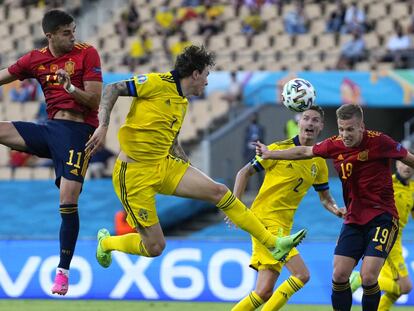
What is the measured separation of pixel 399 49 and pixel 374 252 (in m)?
12.9

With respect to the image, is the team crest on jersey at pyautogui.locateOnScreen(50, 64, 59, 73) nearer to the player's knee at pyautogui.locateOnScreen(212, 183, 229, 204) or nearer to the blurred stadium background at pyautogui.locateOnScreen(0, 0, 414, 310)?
the player's knee at pyautogui.locateOnScreen(212, 183, 229, 204)

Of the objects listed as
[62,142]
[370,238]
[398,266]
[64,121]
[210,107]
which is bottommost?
[210,107]

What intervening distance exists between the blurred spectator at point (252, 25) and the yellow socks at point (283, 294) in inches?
555

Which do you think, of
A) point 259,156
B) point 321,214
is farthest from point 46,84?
point 321,214

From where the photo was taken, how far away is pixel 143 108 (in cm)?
1032

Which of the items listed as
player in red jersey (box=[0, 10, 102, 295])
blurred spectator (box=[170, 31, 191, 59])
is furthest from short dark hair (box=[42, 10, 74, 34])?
blurred spectator (box=[170, 31, 191, 59])

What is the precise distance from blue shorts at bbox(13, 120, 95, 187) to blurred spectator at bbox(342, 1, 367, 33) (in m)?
13.8

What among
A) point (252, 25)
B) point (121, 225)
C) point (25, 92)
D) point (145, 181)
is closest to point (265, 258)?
point (145, 181)

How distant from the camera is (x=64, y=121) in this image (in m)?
10.7

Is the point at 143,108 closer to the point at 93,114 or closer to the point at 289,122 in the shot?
the point at 93,114

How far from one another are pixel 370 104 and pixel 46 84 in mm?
11427

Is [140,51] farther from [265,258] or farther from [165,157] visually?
[165,157]

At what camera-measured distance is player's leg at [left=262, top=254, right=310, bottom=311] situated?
36.9ft

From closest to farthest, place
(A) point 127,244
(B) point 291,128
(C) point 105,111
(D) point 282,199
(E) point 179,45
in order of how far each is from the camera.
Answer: (C) point 105,111
(A) point 127,244
(D) point 282,199
(B) point 291,128
(E) point 179,45
